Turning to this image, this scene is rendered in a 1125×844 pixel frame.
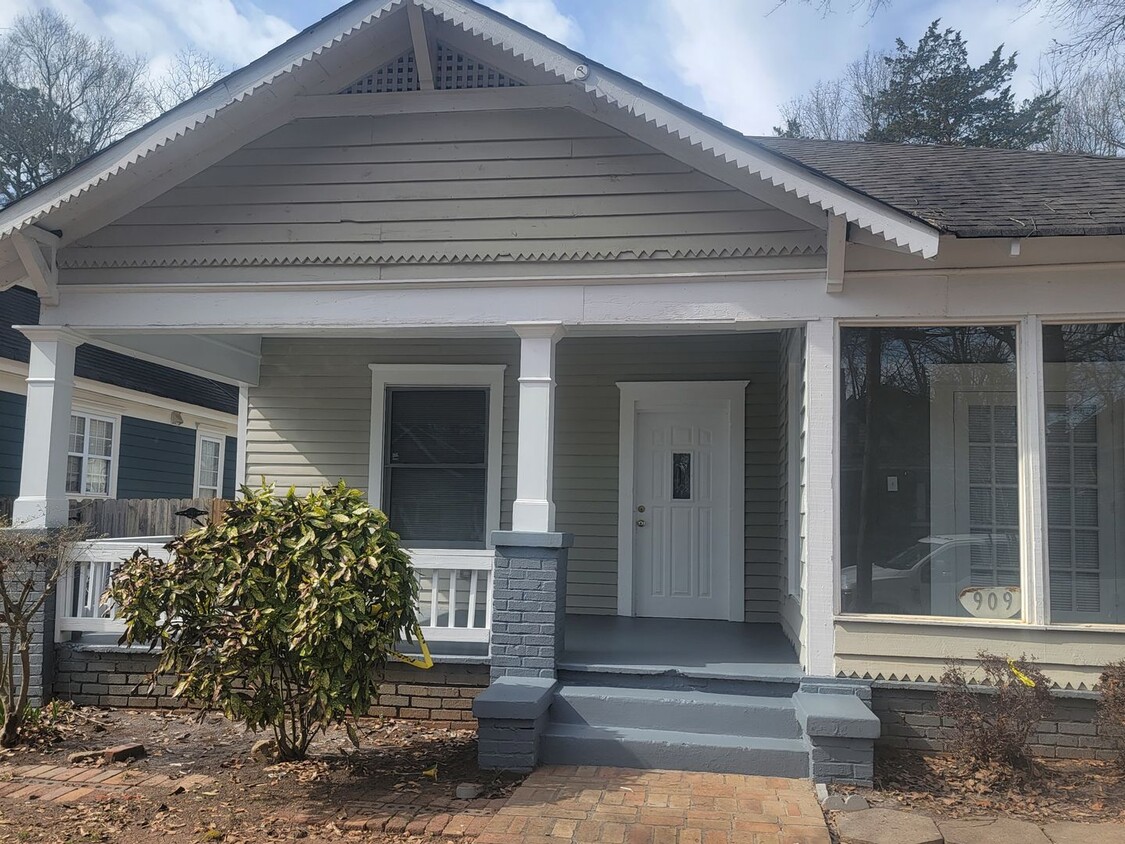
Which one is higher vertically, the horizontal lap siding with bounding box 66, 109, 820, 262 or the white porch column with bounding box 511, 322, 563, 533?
the horizontal lap siding with bounding box 66, 109, 820, 262

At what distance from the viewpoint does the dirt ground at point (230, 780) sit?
4488 mm

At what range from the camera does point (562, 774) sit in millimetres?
5395

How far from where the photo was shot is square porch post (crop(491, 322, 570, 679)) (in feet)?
19.7

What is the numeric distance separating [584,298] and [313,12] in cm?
522

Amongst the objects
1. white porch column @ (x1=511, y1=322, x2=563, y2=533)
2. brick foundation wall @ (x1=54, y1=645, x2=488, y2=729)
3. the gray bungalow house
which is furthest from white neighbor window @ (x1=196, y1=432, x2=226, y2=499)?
white porch column @ (x1=511, y1=322, x2=563, y2=533)

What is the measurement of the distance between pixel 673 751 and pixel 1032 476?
9.25 feet

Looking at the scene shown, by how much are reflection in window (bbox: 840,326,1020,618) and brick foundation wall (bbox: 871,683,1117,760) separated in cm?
53

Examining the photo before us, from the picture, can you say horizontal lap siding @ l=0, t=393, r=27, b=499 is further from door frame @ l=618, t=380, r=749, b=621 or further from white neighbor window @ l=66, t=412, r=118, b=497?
door frame @ l=618, t=380, r=749, b=621

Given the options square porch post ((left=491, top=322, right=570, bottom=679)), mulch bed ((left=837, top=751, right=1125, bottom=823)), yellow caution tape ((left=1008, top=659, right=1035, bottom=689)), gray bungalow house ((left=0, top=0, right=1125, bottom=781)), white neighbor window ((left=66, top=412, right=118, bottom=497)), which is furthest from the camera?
white neighbor window ((left=66, top=412, right=118, bottom=497))

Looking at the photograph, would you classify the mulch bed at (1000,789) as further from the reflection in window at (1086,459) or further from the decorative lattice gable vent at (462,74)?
the decorative lattice gable vent at (462,74)

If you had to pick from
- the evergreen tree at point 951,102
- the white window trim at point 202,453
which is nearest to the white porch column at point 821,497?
the white window trim at point 202,453

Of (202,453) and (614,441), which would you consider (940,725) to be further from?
(202,453)

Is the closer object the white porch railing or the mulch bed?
the mulch bed

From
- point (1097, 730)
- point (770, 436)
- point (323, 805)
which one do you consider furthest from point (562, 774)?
point (770, 436)
